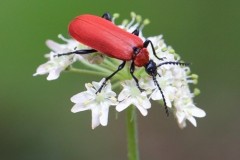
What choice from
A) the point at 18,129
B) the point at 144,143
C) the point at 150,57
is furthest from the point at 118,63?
the point at 144,143

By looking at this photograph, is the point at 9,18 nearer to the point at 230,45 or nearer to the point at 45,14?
the point at 45,14

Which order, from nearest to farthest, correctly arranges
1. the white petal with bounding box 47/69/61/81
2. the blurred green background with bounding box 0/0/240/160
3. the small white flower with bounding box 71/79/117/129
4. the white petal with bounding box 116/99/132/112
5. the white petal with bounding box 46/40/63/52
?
the white petal with bounding box 116/99/132/112, the small white flower with bounding box 71/79/117/129, the white petal with bounding box 47/69/61/81, the white petal with bounding box 46/40/63/52, the blurred green background with bounding box 0/0/240/160

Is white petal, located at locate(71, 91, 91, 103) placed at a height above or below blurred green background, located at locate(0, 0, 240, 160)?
below

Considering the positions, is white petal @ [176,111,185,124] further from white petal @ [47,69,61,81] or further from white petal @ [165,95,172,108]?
white petal @ [47,69,61,81]

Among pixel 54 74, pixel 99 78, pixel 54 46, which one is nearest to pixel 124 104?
pixel 54 74

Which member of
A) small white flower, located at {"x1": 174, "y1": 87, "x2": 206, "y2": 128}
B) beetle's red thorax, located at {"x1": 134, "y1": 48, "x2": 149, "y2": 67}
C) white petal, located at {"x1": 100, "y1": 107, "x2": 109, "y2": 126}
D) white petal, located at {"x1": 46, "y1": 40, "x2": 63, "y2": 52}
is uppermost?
white petal, located at {"x1": 46, "y1": 40, "x2": 63, "y2": 52}

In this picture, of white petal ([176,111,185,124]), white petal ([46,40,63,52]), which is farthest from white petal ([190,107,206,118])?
white petal ([46,40,63,52])
